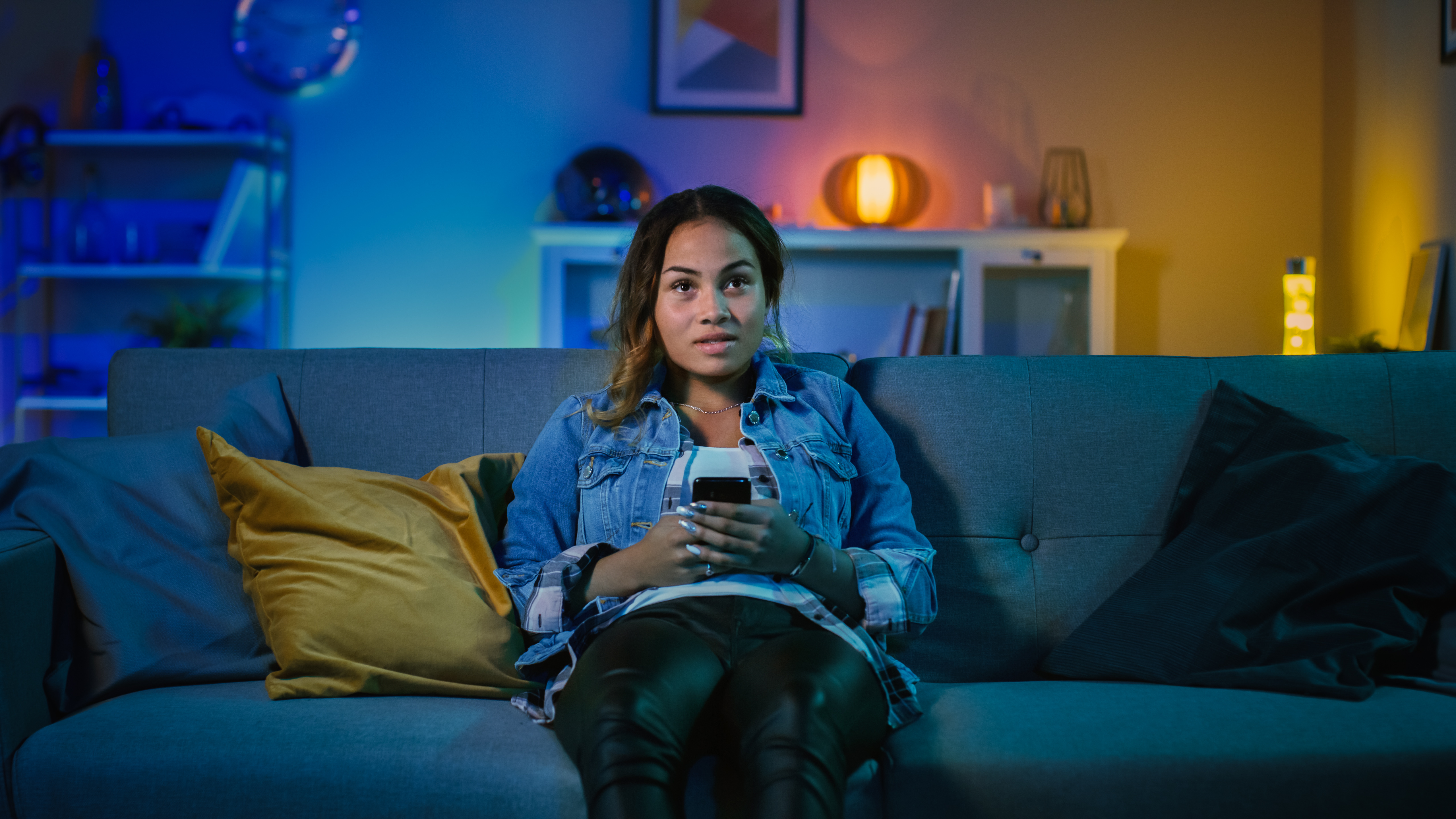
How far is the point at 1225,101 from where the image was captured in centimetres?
343

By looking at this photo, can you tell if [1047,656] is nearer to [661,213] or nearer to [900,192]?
[661,213]

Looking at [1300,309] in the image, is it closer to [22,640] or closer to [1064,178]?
[1064,178]

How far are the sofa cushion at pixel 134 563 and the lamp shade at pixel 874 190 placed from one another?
2362mm

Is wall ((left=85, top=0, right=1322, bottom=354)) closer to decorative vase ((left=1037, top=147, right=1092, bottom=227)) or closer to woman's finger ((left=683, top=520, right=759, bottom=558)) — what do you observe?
decorative vase ((left=1037, top=147, right=1092, bottom=227))

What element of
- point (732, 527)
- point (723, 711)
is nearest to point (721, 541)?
point (732, 527)

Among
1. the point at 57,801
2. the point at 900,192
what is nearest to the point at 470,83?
the point at 900,192

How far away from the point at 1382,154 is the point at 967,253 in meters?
1.24

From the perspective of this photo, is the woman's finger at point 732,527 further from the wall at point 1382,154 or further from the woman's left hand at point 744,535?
the wall at point 1382,154

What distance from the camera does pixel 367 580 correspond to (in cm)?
125

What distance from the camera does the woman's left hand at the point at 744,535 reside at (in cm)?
113

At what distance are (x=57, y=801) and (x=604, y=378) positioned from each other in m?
0.86

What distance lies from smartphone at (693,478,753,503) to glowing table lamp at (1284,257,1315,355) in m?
2.40

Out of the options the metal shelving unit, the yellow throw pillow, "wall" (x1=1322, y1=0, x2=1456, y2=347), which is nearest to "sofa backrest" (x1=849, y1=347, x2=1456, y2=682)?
the yellow throw pillow

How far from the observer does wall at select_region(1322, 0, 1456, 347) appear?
2.68 m
